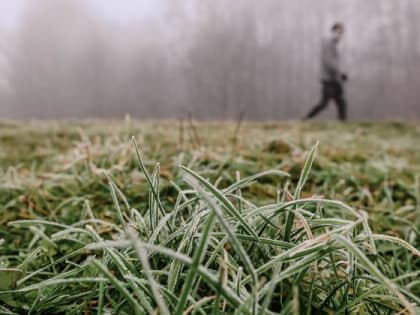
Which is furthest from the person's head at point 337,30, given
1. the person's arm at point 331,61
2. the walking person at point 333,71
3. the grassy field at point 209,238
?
the grassy field at point 209,238

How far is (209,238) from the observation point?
1.73 feet

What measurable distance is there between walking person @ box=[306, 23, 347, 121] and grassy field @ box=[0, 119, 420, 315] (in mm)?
7149

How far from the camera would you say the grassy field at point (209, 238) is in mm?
552

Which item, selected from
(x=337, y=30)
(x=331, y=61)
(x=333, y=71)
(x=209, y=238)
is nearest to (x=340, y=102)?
(x=333, y=71)

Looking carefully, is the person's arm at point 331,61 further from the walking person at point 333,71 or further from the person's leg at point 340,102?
the person's leg at point 340,102

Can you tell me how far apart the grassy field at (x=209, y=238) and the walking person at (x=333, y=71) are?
7.15m

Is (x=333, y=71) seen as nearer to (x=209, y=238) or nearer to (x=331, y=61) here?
(x=331, y=61)

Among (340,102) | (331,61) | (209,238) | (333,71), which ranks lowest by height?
(209,238)

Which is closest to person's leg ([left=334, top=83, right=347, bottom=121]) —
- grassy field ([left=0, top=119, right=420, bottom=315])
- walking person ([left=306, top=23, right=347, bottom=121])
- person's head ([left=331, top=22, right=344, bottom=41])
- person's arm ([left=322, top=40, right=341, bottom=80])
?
walking person ([left=306, top=23, right=347, bottom=121])

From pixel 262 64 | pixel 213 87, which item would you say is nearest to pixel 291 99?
pixel 262 64

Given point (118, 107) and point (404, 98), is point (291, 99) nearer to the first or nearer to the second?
point (404, 98)

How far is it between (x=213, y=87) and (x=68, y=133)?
91.4 ft

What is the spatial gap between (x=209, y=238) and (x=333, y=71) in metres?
9.37

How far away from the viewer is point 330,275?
797 millimetres
